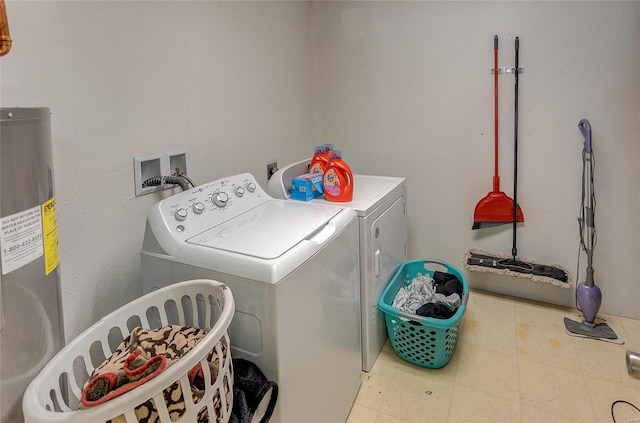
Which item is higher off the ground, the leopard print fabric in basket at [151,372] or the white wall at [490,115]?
the white wall at [490,115]

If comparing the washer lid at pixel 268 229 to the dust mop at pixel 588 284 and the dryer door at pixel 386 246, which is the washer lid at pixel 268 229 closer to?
the dryer door at pixel 386 246

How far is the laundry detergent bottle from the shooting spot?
1.71m

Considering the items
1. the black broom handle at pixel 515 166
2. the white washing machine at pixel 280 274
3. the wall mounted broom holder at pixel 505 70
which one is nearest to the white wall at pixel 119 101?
the white washing machine at pixel 280 274

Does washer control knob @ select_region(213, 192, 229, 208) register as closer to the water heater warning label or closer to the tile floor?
the water heater warning label

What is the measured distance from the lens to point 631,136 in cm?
198

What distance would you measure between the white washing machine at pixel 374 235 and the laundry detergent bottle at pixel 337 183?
0.04 m

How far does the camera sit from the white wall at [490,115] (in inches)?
79.0

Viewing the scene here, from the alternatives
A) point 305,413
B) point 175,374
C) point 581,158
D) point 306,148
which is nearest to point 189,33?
point 306,148

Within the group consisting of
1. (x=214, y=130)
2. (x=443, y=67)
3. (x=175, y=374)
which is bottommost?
(x=175, y=374)

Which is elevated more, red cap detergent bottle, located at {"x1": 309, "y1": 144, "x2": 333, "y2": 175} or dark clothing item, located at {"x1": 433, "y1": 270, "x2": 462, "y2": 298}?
red cap detergent bottle, located at {"x1": 309, "y1": 144, "x2": 333, "y2": 175}

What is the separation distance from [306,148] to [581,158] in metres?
1.61

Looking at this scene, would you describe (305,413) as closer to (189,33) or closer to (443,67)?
(189,33)

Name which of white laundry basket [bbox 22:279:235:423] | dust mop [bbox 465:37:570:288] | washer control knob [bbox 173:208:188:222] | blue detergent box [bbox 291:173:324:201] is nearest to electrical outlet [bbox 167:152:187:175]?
A: washer control knob [bbox 173:208:188:222]

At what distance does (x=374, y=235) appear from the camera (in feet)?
5.57
